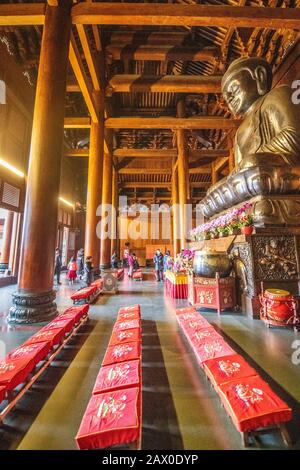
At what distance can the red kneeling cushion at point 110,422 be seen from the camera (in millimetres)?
947

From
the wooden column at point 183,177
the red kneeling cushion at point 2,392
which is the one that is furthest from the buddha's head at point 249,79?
the red kneeling cushion at point 2,392

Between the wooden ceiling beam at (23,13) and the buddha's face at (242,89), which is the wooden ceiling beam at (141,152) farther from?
the wooden ceiling beam at (23,13)

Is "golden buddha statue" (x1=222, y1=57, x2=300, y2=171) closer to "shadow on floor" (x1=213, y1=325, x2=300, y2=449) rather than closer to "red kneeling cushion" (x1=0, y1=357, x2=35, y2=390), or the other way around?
"shadow on floor" (x1=213, y1=325, x2=300, y2=449)

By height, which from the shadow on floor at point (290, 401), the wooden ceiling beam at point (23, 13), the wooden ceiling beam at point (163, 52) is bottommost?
the shadow on floor at point (290, 401)

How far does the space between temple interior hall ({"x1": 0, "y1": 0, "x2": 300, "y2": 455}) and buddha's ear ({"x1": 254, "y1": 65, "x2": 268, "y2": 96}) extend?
24 millimetres

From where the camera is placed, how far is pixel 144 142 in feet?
45.9

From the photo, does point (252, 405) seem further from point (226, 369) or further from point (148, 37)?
point (148, 37)

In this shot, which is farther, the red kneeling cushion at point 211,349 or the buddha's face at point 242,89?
the buddha's face at point 242,89

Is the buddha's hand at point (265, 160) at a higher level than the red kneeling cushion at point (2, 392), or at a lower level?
higher

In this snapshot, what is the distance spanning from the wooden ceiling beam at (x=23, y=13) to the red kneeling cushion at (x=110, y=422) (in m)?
5.56

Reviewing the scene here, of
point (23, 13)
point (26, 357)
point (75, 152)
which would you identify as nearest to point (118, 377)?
point (26, 357)
